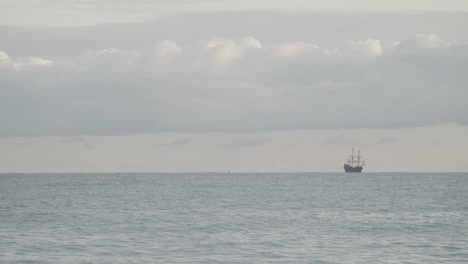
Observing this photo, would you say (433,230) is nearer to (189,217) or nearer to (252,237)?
(252,237)

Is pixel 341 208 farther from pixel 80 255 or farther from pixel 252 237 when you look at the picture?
pixel 80 255

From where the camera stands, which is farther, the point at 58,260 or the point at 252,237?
the point at 252,237

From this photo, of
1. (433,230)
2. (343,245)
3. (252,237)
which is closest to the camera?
(343,245)

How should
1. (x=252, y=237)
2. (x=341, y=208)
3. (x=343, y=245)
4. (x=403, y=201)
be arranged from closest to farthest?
(x=343, y=245) → (x=252, y=237) → (x=341, y=208) → (x=403, y=201)

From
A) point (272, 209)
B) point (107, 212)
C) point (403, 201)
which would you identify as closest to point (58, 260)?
point (107, 212)

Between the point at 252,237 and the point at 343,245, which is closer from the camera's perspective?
the point at 343,245

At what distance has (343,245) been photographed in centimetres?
5762

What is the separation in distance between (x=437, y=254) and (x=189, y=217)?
34724 mm

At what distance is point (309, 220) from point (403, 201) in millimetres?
40006

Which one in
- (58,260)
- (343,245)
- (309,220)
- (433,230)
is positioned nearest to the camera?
(58,260)

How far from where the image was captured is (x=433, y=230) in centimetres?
6875

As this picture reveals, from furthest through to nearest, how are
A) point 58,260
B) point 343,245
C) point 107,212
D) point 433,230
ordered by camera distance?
point 107,212 < point 433,230 < point 343,245 < point 58,260

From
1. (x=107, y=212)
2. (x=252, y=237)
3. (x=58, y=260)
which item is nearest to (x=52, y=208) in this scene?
(x=107, y=212)

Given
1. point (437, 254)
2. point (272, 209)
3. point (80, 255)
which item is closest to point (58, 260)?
point (80, 255)
